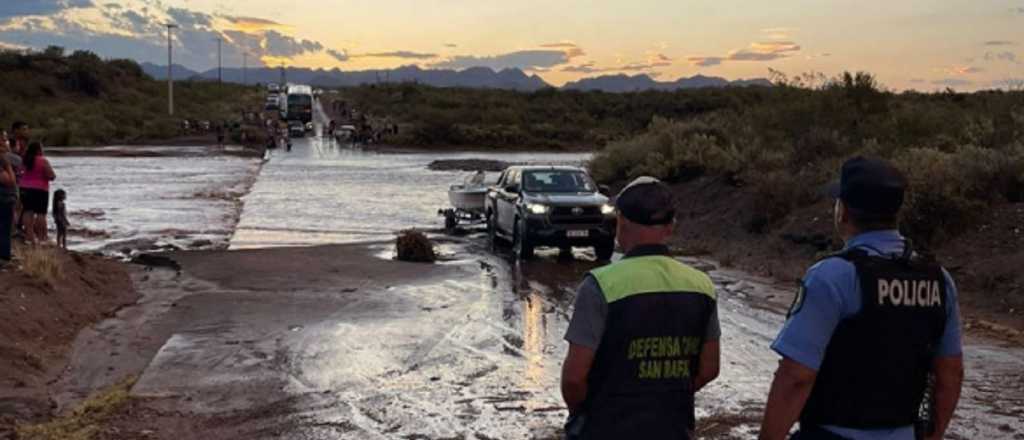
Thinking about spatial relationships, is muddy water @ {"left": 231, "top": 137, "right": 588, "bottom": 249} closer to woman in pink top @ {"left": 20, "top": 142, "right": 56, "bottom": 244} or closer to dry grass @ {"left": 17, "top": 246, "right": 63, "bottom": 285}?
woman in pink top @ {"left": 20, "top": 142, "right": 56, "bottom": 244}

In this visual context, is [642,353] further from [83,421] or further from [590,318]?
[83,421]

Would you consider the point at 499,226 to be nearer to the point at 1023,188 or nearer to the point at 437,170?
the point at 1023,188

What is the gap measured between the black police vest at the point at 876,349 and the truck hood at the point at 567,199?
51.3 feet

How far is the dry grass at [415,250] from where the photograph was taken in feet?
62.4

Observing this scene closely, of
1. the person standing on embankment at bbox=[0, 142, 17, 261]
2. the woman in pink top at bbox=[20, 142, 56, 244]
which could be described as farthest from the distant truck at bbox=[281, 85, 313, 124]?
the person standing on embankment at bbox=[0, 142, 17, 261]

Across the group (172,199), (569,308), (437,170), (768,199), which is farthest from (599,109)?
(569,308)

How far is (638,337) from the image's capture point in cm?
403

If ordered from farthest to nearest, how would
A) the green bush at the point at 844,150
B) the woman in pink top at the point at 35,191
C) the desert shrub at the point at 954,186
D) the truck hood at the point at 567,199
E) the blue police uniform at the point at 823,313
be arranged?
the truck hood at the point at 567,199, the green bush at the point at 844,150, the desert shrub at the point at 954,186, the woman in pink top at the point at 35,191, the blue police uniform at the point at 823,313

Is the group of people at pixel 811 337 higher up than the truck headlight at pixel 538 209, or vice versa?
the group of people at pixel 811 337

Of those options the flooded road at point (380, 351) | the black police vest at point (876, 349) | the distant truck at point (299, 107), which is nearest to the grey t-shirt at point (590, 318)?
the black police vest at point (876, 349)

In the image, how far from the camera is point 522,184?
2053cm

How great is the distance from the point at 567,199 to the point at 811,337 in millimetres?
15978

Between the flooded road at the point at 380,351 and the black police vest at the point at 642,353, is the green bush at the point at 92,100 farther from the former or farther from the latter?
the black police vest at the point at 642,353

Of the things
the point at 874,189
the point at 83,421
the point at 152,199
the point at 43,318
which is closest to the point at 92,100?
the point at 152,199
